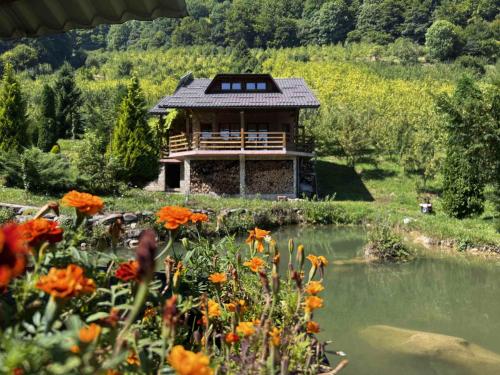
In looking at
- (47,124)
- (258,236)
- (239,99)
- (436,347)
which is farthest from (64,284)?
(47,124)

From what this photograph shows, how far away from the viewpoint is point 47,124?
2131cm

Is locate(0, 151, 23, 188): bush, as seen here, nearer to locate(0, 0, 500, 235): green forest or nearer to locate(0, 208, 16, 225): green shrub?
locate(0, 0, 500, 235): green forest

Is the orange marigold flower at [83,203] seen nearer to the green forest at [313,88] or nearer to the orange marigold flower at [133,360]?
the orange marigold flower at [133,360]

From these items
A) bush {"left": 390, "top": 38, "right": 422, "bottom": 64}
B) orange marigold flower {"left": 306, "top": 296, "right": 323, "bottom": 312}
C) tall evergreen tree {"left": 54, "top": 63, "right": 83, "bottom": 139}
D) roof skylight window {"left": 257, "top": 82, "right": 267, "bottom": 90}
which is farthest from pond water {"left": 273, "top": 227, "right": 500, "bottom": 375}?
bush {"left": 390, "top": 38, "right": 422, "bottom": 64}

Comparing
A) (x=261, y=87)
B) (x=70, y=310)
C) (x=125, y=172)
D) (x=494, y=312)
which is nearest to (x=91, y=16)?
(x=70, y=310)

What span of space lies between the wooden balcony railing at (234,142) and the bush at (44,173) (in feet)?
18.0

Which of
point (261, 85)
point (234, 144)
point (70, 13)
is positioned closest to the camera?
point (70, 13)

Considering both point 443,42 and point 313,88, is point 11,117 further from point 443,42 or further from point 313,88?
point 443,42

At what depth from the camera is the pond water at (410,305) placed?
4238mm

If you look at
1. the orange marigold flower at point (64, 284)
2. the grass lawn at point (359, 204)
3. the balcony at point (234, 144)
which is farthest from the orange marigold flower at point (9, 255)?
the balcony at point (234, 144)

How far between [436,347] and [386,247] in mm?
4649

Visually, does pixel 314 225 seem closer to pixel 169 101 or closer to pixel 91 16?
pixel 169 101

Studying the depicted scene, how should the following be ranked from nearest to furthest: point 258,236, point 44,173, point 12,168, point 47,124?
point 258,236 < point 44,173 < point 12,168 < point 47,124

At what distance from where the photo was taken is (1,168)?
13.1m
